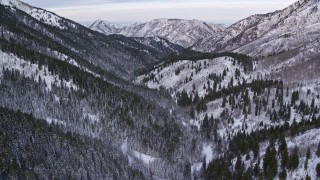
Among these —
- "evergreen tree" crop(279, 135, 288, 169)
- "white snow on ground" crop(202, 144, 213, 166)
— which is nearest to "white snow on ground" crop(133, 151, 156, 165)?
"white snow on ground" crop(202, 144, 213, 166)

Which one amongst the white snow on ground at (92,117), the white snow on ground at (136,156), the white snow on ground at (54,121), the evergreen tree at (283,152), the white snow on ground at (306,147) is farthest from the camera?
the white snow on ground at (92,117)

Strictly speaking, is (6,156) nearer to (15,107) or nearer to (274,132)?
(15,107)

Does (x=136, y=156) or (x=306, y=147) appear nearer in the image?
(x=306, y=147)

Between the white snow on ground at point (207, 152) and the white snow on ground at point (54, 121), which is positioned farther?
the white snow on ground at point (54, 121)

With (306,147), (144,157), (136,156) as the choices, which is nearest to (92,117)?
(136,156)

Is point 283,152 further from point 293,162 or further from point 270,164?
point 293,162

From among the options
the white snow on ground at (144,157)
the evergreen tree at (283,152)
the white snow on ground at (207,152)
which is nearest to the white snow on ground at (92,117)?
the white snow on ground at (144,157)

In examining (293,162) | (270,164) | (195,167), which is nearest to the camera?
(293,162)

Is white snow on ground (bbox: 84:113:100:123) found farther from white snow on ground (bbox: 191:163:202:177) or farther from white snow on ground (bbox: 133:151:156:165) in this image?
white snow on ground (bbox: 191:163:202:177)

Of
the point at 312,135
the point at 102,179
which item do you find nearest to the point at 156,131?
the point at 102,179

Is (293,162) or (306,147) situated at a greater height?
(306,147)

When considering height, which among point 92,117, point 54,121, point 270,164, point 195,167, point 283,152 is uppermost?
point 283,152

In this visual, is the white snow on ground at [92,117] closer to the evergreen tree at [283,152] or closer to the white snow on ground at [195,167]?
the white snow on ground at [195,167]

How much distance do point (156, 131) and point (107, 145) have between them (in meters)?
31.6
